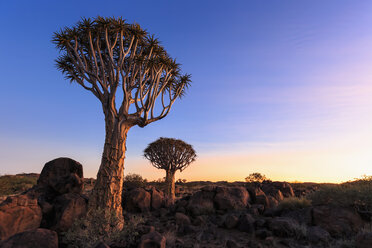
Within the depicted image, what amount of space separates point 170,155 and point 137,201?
763cm

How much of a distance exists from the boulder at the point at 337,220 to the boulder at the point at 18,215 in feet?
34.0

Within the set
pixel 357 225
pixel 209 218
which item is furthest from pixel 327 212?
pixel 209 218

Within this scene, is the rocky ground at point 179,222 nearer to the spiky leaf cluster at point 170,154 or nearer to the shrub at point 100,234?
the shrub at point 100,234

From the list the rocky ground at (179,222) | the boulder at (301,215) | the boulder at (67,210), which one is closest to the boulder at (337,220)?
the rocky ground at (179,222)

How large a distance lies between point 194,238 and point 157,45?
8651mm

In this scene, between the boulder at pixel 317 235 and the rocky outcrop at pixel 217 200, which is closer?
the boulder at pixel 317 235

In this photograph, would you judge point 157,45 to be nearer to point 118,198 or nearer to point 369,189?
point 118,198

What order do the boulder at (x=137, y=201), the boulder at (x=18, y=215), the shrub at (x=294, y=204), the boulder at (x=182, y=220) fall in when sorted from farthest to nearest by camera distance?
the boulder at (x=137, y=201) → the shrub at (x=294, y=204) → the boulder at (x=182, y=220) → the boulder at (x=18, y=215)

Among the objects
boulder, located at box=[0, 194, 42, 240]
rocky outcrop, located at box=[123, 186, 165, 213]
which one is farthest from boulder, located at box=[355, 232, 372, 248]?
boulder, located at box=[0, 194, 42, 240]

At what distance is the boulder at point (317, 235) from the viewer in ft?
24.6

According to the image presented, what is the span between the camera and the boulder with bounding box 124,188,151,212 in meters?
12.2

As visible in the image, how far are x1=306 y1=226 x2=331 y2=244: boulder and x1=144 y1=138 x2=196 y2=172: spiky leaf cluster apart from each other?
12809mm

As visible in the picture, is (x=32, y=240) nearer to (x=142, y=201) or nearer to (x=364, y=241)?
(x=142, y=201)

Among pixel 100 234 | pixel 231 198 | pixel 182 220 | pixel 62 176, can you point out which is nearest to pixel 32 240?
pixel 100 234
